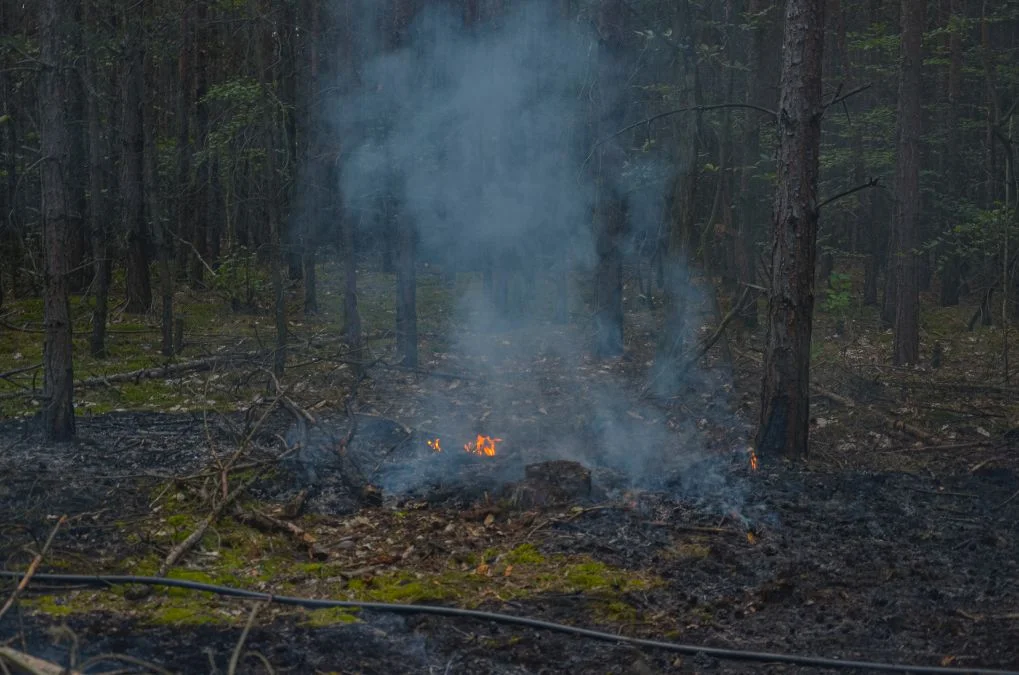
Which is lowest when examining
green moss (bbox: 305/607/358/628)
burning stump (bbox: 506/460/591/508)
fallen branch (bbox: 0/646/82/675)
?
green moss (bbox: 305/607/358/628)

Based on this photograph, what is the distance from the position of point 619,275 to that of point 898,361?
4780 millimetres

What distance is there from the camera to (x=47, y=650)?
5.39 m

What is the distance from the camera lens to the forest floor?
5738mm

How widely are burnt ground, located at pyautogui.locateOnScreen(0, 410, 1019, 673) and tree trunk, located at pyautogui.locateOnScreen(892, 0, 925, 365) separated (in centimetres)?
537

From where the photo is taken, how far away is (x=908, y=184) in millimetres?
15070

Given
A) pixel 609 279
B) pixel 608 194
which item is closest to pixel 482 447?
pixel 609 279

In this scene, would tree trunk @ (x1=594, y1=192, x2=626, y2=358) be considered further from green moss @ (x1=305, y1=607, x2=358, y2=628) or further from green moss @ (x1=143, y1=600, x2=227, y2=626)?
green moss @ (x1=143, y1=600, x2=227, y2=626)

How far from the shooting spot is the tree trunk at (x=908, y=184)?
1484cm

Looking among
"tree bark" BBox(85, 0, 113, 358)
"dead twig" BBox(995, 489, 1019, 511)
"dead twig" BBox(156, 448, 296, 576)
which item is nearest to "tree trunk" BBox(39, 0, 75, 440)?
"dead twig" BBox(156, 448, 296, 576)

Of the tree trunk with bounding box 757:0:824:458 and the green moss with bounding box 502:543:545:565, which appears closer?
the green moss with bounding box 502:543:545:565

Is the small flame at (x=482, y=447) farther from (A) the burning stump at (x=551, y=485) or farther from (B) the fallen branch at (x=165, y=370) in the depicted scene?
(B) the fallen branch at (x=165, y=370)

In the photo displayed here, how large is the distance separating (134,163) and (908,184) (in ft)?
41.9

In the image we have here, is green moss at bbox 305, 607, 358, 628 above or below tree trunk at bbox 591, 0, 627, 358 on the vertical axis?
below

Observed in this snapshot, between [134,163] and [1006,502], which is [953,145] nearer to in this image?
[1006,502]
